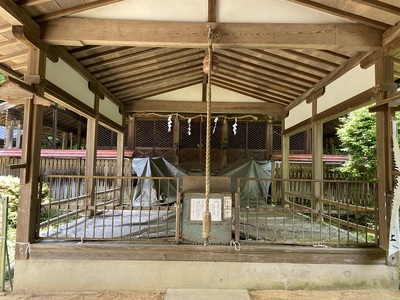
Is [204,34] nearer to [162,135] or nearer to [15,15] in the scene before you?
[15,15]

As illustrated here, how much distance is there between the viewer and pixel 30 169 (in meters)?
3.62

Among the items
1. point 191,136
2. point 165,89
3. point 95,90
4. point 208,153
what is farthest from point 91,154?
point 191,136

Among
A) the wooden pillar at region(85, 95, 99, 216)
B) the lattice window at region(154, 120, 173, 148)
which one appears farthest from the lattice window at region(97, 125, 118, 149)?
the wooden pillar at region(85, 95, 99, 216)

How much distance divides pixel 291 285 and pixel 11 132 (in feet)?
39.7

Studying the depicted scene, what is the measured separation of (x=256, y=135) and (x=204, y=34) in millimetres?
7247

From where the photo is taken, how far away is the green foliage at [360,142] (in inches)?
285

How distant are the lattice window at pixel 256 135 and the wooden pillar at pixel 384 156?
6.70m

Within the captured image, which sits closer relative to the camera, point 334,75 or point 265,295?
point 265,295

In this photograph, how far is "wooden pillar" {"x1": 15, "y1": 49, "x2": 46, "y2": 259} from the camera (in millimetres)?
3561

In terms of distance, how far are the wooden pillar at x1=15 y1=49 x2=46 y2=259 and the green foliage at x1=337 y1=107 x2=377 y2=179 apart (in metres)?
7.72

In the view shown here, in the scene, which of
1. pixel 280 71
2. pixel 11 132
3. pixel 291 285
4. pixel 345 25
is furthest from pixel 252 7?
pixel 11 132

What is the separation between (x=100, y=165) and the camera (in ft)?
28.5

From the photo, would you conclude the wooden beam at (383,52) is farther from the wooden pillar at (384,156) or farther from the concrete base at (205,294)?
the concrete base at (205,294)

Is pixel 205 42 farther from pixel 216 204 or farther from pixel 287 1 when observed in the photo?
pixel 216 204
